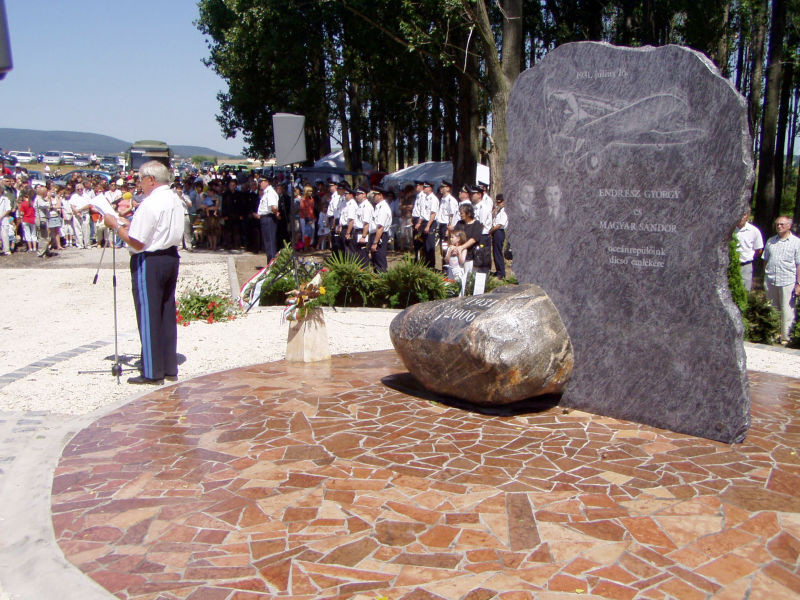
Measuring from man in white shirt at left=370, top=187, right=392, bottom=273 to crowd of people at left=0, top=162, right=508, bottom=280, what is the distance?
0.06ft

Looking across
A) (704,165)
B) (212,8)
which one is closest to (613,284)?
(704,165)

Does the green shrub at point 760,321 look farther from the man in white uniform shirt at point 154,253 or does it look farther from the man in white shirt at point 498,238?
the man in white uniform shirt at point 154,253

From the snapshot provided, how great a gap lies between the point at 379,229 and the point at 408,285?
2.63 metres

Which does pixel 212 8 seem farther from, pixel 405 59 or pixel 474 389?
pixel 474 389

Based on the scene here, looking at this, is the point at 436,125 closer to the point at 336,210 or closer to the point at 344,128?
the point at 344,128

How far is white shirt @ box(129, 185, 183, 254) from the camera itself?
7.01 m

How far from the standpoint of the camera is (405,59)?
23.0 metres

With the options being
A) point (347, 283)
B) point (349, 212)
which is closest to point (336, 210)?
point (349, 212)

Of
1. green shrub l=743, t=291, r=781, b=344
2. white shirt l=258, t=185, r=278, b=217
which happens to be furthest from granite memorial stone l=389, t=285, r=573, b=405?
white shirt l=258, t=185, r=278, b=217

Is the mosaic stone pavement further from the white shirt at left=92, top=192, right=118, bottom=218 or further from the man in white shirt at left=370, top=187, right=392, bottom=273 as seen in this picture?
the man in white shirt at left=370, top=187, right=392, bottom=273

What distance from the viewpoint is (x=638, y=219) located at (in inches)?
231

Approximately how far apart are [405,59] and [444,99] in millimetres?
2013

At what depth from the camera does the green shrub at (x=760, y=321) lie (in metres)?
10.2

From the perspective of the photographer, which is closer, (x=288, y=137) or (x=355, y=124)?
(x=288, y=137)
